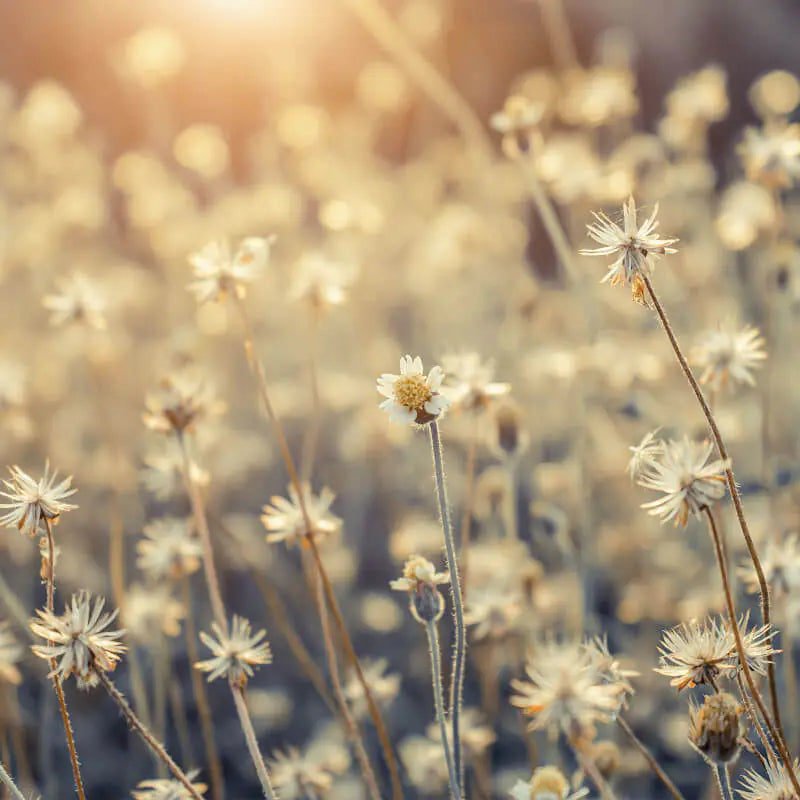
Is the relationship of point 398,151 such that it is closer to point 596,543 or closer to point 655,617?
point 596,543

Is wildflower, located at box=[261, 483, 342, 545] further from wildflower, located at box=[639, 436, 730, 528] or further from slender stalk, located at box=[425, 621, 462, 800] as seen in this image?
wildflower, located at box=[639, 436, 730, 528]

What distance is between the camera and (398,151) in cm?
630

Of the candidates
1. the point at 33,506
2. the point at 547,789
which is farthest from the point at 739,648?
the point at 33,506

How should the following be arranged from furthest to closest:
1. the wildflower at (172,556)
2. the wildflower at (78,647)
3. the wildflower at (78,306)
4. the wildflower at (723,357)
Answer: the wildflower at (78,306)
the wildflower at (172,556)
the wildflower at (723,357)
the wildflower at (78,647)

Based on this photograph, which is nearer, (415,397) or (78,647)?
(78,647)

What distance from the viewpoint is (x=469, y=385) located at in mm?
1596

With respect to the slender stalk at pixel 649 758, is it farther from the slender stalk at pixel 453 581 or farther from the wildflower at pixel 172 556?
the wildflower at pixel 172 556

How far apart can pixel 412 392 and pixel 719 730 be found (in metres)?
0.56

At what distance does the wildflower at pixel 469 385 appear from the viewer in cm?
159

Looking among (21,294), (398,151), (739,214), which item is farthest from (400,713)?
(398,151)

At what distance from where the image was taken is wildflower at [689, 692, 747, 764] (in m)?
1.02

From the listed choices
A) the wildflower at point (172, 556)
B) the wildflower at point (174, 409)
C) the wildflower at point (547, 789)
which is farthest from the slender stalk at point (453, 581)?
the wildflower at point (172, 556)

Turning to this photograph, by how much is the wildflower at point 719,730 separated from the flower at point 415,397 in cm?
49

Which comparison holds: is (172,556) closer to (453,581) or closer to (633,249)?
(453,581)
